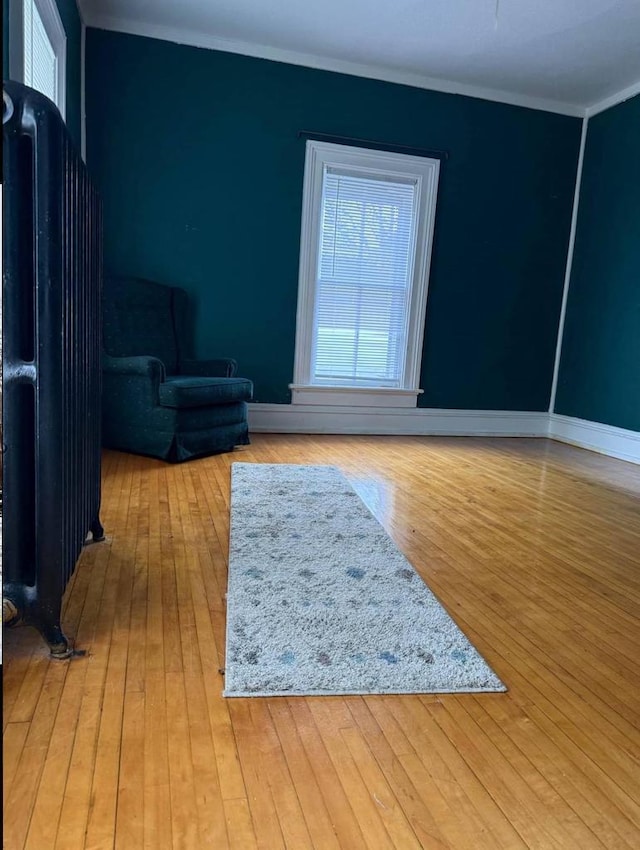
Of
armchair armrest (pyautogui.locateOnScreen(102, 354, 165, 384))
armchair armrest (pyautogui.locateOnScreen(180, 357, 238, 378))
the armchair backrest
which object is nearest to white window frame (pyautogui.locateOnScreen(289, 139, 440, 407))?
armchair armrest (pyautogui.locateOnScreen(180, 357, 238, 378))

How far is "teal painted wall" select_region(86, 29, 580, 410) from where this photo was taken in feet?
14.6

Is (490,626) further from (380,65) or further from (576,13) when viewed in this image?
(380,65)

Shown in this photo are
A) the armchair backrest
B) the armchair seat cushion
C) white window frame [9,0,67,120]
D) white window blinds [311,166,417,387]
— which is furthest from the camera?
white window blinds [311,166,417,387]

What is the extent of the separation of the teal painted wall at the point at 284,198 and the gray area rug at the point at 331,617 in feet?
8.29

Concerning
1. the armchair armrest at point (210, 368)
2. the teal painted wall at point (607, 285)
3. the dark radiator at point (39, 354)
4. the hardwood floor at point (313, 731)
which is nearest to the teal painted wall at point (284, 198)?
the teal painted wall at point (607, 285)

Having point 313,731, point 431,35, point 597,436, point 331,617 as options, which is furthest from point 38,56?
point 597,436

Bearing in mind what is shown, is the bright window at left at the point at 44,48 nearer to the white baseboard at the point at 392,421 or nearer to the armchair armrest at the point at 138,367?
the armchair armrest at the point at 138,367

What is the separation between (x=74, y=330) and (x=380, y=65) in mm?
4171

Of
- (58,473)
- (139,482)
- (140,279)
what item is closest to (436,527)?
(139,482)

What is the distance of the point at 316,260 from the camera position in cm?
491

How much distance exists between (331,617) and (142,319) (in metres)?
3.07

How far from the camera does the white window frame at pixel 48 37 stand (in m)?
2.21

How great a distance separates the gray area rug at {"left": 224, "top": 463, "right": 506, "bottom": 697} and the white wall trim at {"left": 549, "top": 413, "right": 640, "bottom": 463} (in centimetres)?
299

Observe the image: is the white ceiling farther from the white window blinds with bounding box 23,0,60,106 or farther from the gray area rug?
the gray area rug
